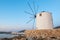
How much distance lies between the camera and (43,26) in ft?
39.4

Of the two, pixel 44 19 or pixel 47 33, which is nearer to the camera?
pixel 47 33

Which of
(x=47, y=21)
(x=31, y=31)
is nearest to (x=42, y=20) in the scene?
(x=47, y=21)

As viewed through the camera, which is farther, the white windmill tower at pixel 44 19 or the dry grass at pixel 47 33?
the white windmill tower at pixel 44 19

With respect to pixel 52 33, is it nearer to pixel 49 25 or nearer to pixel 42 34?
pixel 42 34

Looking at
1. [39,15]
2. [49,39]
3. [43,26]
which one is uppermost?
[39,15]

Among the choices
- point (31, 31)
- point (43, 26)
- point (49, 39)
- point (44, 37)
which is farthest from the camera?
point (43, 26)

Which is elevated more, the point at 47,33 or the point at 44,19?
the point at 44,19

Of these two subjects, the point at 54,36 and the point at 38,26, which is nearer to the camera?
the point at 54,36

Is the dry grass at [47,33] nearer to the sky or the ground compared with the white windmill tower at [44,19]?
nearer to the ground

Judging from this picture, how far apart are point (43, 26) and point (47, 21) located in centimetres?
53

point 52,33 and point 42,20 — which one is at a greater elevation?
point 42,20

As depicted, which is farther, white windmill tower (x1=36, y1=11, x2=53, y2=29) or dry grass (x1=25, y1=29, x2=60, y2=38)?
white windmill tower (x1=36, y1=11, x2=53, y2=29)

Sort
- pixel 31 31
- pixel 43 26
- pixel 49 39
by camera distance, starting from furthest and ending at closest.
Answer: pixel 43 26, pixel 31 31, pixel 49 39

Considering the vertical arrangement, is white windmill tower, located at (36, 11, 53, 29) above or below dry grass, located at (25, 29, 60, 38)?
above
